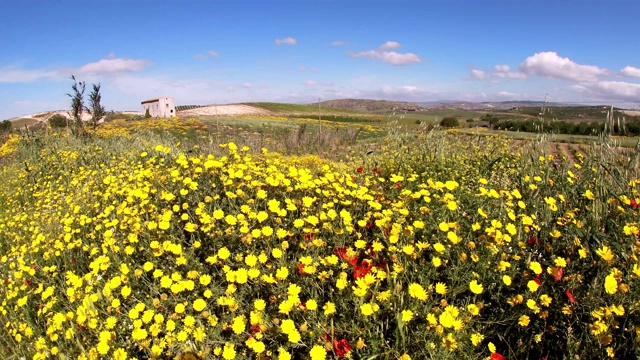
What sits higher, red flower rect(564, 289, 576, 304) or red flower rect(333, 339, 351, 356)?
red flower rect(564, 289, 576, 304)

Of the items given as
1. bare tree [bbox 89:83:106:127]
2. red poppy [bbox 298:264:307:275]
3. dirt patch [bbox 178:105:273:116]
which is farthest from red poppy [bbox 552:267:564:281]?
dirt patch [bbox 178:105:273:116]

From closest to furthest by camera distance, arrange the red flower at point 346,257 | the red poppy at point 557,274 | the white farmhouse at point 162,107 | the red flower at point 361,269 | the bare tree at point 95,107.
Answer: the red poppy at point 557,274
the red flower at point 361,269
the red flower at point 346,257
the bare tree at point 95,107
the white farmhouse at point 162,107

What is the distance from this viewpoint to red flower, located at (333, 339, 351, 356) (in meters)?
1.76

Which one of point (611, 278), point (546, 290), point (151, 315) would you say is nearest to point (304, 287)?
point (151, 315)

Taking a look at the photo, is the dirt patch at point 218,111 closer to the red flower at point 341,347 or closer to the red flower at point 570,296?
the red flower at point 341,347

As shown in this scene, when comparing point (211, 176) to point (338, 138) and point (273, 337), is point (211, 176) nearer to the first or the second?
point (273, 337)

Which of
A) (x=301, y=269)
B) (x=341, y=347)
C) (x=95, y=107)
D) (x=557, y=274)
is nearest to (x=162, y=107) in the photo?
(x=95, y=107)

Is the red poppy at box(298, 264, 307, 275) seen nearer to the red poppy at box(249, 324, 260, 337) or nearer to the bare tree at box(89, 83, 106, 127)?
the red poppy at box(249, 324, 260, 337)

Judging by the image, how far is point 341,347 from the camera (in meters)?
1.80

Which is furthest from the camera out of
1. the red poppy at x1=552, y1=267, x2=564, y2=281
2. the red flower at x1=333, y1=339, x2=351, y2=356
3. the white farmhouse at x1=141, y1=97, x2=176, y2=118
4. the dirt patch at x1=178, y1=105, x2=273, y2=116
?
the dirt patch at x1=178, y1=105, x2=273, y2=116

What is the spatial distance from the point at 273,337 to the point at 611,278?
70.3 inches

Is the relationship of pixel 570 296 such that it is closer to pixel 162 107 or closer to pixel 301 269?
pixel 301 269

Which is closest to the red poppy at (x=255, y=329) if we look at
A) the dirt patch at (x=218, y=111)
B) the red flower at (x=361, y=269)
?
the red flower at (x=361, y=269)

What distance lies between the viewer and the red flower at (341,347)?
1.76 metres
